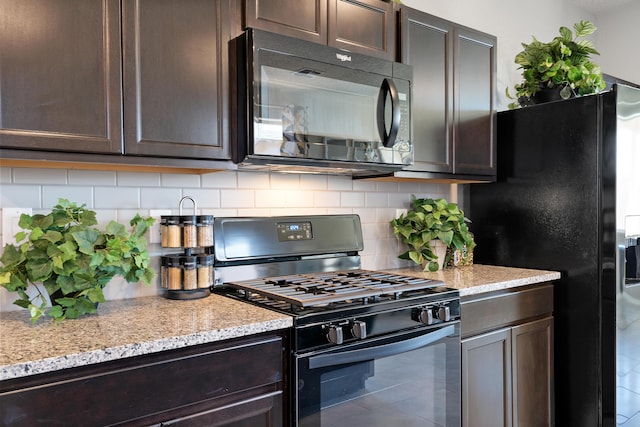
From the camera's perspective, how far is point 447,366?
189 cm

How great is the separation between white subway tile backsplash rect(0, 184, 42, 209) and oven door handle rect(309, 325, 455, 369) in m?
1.05

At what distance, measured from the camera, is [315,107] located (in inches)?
72.9

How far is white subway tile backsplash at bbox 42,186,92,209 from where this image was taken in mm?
1654

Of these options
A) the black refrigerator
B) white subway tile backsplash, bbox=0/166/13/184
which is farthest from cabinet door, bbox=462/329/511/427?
white subway tile backsplash, bbox=0/166/13/184

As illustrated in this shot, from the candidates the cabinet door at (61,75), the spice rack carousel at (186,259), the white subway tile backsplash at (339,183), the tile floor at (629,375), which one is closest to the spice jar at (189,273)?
the spice rack carousel at (186,259)

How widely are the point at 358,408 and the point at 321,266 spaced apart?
0.77 meters

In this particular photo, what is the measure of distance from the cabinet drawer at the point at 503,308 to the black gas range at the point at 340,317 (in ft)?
0.45

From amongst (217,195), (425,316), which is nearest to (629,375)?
(425,316)

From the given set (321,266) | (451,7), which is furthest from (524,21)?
(321,266)

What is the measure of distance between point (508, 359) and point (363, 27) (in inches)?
62.2

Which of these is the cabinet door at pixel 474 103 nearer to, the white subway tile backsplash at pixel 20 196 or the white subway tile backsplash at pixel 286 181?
the white subway tile backsplash at pixel 286 181

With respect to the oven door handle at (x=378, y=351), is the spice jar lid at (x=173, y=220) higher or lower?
higher

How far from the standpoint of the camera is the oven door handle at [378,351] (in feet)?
4.90

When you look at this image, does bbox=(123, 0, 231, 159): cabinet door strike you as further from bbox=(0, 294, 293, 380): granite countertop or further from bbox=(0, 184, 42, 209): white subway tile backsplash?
bbox=(0, 294, 293, 380): granite countertop
